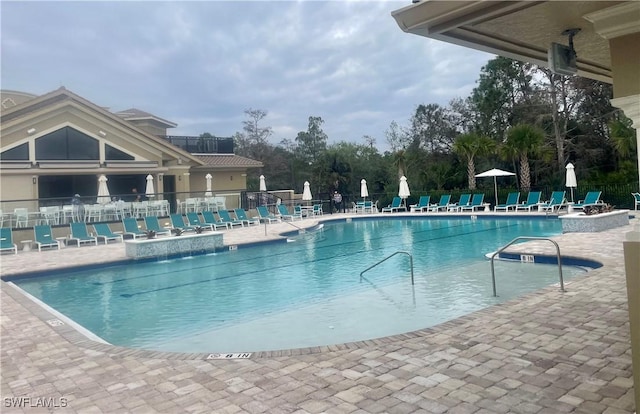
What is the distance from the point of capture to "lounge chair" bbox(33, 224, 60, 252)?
15716 mm

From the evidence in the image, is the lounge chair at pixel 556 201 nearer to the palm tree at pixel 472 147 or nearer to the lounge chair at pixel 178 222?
the palm tree at pixel 472 147

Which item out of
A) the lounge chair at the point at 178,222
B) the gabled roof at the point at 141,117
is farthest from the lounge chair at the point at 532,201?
the gabled roof at the point at 141,117

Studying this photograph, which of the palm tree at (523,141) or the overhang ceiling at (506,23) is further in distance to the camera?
the palm tree at (523,141)

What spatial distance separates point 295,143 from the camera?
1876 inches

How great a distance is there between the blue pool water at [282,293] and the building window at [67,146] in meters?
12.3

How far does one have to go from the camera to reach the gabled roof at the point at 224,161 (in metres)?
27.8

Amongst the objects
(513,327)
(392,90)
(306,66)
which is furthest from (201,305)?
(392,90)

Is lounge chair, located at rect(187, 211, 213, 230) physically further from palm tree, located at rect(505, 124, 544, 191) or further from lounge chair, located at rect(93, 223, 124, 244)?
palm tree, located at rect(505, 124, 544, 191)

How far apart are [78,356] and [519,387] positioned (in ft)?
13.7

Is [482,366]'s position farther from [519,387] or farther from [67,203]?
[67,203]

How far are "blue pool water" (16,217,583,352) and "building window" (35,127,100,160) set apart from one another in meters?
12.3

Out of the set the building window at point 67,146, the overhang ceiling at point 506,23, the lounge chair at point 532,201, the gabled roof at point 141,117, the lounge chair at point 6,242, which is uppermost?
the gabled roof at point 141,117

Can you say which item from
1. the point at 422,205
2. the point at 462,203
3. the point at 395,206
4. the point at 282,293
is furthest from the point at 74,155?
the point at 462,203

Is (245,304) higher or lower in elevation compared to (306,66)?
lower
